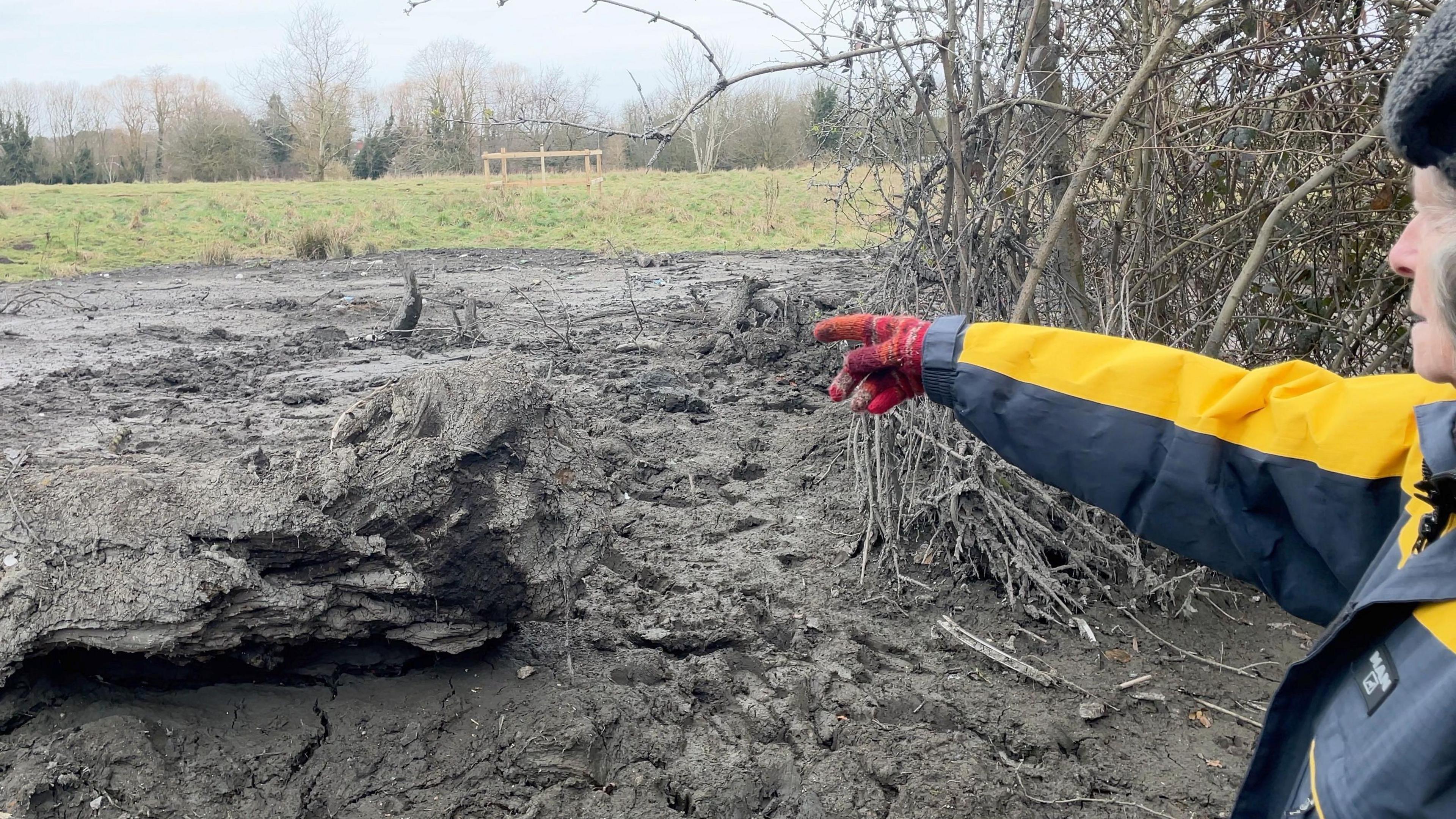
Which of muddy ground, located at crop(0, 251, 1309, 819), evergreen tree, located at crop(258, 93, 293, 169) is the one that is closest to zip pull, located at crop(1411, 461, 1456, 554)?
muddy ground, located at crop(0, 251, 1309, 819)

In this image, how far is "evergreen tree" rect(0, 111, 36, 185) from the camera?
32.0 metres

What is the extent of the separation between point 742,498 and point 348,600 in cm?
220

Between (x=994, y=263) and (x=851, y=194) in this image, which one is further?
(x=851, y=194)

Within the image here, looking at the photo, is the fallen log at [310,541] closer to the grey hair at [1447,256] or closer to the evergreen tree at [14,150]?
the grey hair at [1447,256]

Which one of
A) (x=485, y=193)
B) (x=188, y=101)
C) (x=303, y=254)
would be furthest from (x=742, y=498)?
(x=188, y=101)

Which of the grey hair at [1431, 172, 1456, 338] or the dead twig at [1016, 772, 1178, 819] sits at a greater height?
the grey hair at [1431, 172, 1456, 338]

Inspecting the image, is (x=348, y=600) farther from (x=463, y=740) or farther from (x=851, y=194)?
(x=851, y=194)

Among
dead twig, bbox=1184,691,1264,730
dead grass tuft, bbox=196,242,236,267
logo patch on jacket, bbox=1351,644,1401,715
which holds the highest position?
dead grass tuft, bbox=196,242,236,267

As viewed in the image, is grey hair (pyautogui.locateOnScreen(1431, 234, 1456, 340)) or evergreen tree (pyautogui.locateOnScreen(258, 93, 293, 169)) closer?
grey hair (pyautogui.locateOnScreen(1431, 234, 1456, 340))

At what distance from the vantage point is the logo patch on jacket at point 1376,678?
41.3 inches

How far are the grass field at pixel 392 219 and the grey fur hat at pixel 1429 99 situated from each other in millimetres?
14607

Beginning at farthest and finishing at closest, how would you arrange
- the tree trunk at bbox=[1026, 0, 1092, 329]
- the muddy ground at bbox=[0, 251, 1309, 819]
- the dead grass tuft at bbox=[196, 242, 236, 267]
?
the dead grass tuft at bbox=[196, 242, 236, 267]
the tree trunk at bbox=[1026, 0, 1092, 329]
the muddy ground at bbox=[0, 251, 1309, 819]

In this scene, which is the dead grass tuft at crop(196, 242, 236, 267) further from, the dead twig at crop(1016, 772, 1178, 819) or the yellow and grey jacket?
the yellow and grey jacket

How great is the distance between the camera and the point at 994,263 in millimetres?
3656
